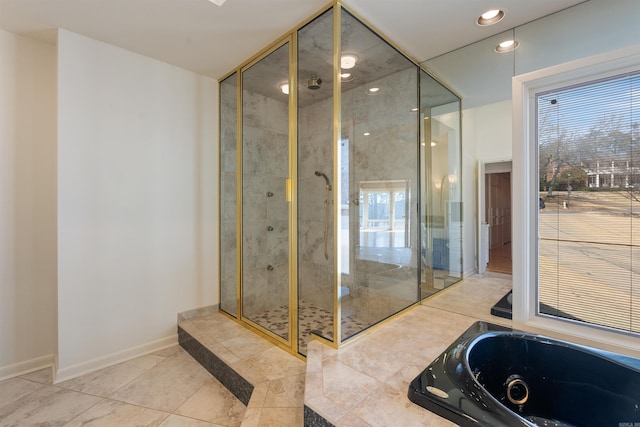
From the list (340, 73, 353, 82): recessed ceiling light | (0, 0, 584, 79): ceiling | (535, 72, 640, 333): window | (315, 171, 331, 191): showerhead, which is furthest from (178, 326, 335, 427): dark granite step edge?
(0, 0, 584, 79): ceiling

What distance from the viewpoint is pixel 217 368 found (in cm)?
216

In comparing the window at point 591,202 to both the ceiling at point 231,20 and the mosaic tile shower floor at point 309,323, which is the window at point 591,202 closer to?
the ceiling at point 231,20

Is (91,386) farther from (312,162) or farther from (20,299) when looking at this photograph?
(312,162)

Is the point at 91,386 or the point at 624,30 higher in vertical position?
the point at 624,30

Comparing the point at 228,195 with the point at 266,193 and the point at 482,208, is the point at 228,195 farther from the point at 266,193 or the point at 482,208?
the point at 482,208

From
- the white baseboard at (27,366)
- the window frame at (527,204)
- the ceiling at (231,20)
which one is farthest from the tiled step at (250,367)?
the ceiling at (231,20)

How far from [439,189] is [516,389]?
5.93 ft

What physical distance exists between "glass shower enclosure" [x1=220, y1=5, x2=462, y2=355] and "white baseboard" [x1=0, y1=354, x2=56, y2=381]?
140cm

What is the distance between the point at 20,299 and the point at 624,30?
474 cm

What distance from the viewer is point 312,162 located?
7.27 feet

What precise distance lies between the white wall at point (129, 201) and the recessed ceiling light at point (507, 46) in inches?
108

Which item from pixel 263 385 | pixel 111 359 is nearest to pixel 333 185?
pixel 263 385

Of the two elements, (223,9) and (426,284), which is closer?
(223,9)

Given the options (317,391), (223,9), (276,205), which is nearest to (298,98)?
(223,9)
